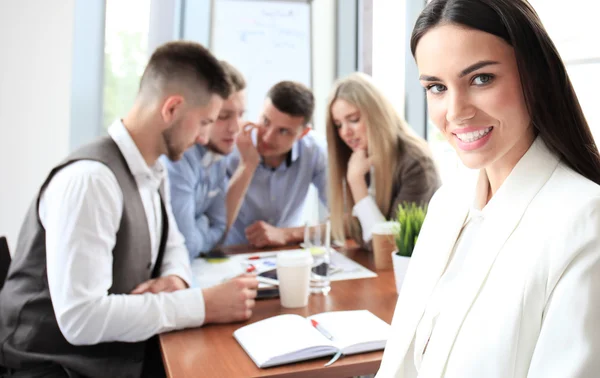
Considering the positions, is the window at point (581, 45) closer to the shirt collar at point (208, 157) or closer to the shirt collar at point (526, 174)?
the shirt collar at point (526, 174)

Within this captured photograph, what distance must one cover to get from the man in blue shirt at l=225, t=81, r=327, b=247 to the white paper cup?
107cm

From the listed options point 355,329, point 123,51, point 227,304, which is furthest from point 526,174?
point 123,51

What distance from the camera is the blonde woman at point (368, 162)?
2.34 m

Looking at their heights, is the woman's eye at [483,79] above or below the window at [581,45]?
below

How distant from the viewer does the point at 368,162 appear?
97.7 inches

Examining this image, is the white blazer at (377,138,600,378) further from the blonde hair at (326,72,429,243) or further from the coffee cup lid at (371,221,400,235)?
the blonde hair at (326,72,429,243)

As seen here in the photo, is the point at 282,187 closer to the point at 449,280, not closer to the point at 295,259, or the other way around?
the point at 295,259

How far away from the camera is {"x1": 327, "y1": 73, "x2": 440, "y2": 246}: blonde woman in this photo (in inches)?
92.1

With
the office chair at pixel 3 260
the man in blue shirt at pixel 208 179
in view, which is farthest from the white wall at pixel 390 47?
the office chair at pixel 3 260

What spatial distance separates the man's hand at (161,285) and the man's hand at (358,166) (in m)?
1.04

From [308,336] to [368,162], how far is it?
130 cm

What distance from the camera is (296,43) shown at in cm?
397

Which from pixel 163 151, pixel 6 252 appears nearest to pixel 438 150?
pixel 163 151

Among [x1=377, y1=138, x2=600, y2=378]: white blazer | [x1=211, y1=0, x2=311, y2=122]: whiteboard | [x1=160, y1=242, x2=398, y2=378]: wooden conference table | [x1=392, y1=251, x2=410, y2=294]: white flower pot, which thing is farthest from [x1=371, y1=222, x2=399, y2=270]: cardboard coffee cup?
[x1=211, y1=0, x2=311, y2=122]: whiteboard
